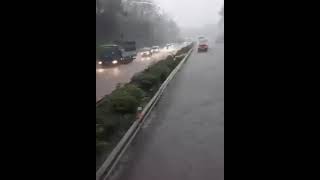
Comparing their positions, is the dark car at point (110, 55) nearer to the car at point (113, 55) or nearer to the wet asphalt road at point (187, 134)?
the car at point (113, 55)

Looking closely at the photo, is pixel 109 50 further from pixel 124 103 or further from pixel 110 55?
pixel 124 103

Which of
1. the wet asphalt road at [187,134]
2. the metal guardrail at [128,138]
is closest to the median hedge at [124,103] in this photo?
the metal guardrail at [128,138]

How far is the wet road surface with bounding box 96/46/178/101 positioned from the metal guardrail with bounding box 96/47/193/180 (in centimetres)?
32

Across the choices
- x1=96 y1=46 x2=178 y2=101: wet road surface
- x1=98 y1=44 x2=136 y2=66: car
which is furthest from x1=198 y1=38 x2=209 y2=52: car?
x1=98 y1=44 x2=136 y2=66: car

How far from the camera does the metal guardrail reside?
2747 millimetres

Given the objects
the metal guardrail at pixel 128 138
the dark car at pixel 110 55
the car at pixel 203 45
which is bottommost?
the metal guardrail at pixel 128 138

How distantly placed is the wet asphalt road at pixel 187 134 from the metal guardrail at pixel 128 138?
2.1 inches

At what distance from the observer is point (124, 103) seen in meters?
3.38

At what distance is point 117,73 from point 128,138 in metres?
0.62

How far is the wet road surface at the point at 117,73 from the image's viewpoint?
2.73 m

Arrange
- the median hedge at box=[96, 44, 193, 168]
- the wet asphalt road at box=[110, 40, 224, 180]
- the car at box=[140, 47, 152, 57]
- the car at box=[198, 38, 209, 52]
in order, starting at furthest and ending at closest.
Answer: the car at box=[198, 38, 209, 52] < the car at box=[140, 47, 152, 57] < the median hedge at box=[96, 44, 193, 168] < the wet asphalt road at box=[110, 40, 224, 180]

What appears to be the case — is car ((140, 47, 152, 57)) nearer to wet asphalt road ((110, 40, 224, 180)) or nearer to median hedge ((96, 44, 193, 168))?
median hedge ((96, 44, 193, 168))
